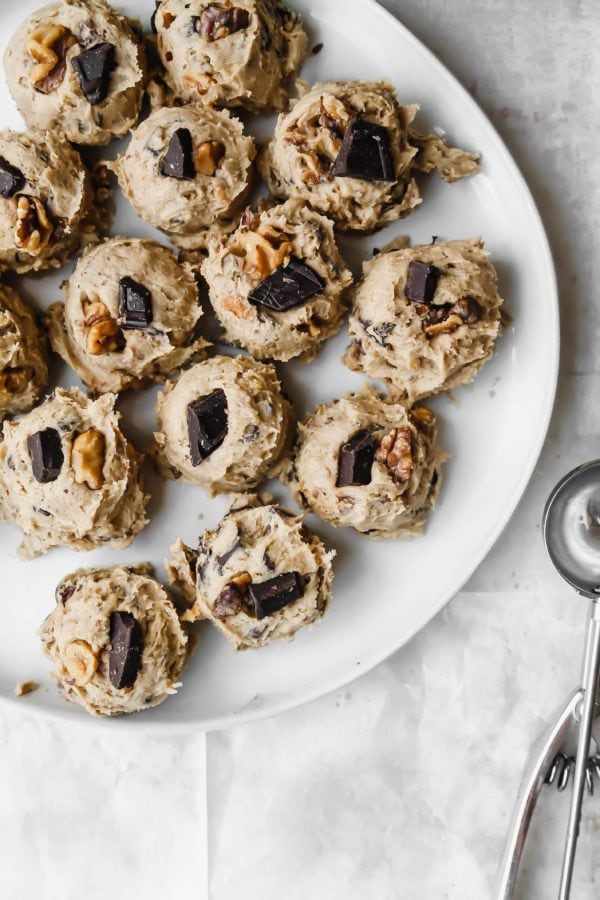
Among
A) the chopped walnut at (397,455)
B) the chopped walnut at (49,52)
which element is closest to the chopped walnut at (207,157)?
the chopped walnut at (49,52)

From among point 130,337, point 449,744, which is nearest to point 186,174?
point 130,337

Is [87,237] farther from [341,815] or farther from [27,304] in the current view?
[341,815]

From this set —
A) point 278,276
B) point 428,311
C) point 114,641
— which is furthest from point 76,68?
point 114,641

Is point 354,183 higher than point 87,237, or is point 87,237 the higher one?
point 354,183

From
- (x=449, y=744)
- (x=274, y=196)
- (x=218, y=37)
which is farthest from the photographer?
(x=449, y=744)

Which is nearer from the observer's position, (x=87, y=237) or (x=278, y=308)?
(x=278, y=308)

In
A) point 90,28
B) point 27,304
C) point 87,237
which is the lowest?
point 27,304

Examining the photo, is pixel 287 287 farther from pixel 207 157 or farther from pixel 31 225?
pixel 31 225

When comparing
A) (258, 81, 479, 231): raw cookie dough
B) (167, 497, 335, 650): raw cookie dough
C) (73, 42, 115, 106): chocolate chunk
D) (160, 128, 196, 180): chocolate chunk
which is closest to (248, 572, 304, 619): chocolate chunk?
(167, 497, 335, 650): raw cookie dough
